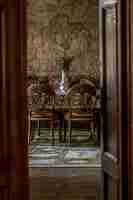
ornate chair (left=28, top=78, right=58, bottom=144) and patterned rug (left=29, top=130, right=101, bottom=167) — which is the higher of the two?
ornate chair (left=28, top=78, right=58, bottom=144)

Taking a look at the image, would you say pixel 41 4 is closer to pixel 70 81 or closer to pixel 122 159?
pixel 70 81

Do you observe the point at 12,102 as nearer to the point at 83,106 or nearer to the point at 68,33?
the point at 83,106

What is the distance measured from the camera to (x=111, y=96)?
11.5 ft

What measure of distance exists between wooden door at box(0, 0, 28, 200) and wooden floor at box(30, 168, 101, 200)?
260 centimetres

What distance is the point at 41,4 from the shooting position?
35.1ft

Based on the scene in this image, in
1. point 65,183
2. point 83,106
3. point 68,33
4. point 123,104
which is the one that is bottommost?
point 65,183

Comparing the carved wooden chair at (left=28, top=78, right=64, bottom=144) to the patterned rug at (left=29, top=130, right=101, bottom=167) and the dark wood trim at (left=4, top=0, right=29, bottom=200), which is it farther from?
the dark wood trim at (left=4, top=0, right=29, bottom=200)

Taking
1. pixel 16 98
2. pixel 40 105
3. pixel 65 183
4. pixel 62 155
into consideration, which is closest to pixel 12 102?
pixel 16 98

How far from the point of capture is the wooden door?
2.56 meters

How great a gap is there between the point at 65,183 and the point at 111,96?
256 centimetres

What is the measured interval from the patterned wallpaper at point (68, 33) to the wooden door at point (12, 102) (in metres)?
8.06

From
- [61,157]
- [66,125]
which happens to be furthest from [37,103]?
[61,157]

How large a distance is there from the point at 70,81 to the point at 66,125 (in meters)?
1.46

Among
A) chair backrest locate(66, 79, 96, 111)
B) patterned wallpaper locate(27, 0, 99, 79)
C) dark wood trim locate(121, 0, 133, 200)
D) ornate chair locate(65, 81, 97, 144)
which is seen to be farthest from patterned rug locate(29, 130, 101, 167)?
dark wood trim locate(121, 0, 133, 200)
